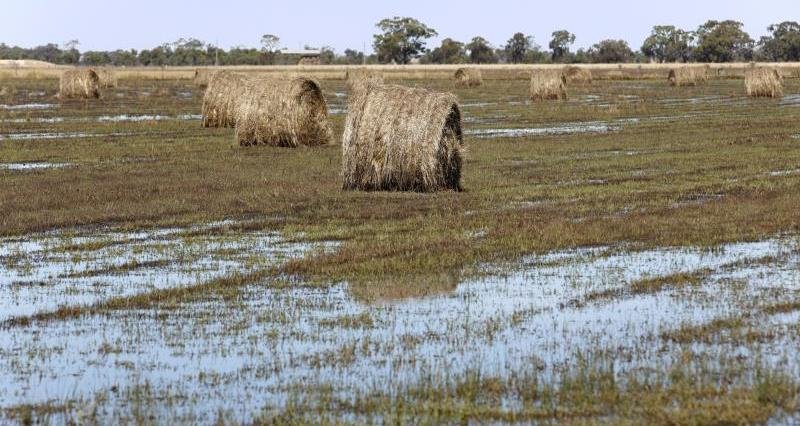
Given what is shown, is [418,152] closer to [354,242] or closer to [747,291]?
[354,242]

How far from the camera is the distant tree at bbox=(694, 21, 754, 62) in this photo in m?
162

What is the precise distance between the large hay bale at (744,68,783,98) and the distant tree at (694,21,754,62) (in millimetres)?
105635

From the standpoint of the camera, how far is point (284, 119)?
100ft

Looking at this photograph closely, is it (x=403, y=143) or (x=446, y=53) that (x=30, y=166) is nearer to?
(x=403, y=143)

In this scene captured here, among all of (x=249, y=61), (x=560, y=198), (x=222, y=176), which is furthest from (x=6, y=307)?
(x=249, y=61)

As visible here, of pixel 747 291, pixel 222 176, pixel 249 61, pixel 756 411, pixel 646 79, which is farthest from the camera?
pixel 249 61

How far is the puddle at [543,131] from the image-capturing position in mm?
33562

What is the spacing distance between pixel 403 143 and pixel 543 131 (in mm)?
14724

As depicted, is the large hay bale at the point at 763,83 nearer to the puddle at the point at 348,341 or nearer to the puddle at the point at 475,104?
the puddle at the point at 475,104

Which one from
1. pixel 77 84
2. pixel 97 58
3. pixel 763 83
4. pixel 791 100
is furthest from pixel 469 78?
pixel 97 58

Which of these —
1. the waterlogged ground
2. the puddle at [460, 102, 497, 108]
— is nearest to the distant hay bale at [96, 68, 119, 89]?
the puddle at [460, 102, 497, 108]

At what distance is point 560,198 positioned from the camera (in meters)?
19.6

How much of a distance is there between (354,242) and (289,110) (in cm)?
1552

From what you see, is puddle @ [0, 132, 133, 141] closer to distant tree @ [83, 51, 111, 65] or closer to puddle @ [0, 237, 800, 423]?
puddle @ [0, 237, 800, 423]
